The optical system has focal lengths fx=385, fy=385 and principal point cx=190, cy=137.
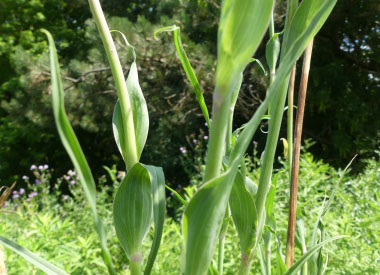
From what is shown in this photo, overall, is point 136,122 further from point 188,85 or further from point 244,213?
point 188,85

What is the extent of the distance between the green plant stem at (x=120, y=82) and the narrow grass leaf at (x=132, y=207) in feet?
0.05

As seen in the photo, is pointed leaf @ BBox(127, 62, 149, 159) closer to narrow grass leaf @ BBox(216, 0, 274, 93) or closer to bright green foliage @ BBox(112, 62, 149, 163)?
bright green foliage @ BBox(112, 62, 149, 163)

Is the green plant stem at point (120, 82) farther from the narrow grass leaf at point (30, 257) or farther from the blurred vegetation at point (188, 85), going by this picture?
the blurred vegetation at point (188, 85)

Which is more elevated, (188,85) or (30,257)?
(30,257)

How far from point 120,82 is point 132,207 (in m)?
0.10

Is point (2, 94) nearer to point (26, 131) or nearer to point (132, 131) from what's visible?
point (26, 131)

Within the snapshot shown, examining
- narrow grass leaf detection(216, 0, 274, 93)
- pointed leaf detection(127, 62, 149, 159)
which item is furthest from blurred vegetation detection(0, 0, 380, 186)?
narrow grass leaf detection(216, 0, 274, 93)

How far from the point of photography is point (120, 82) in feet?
1.00

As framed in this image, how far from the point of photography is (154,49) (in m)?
4.62

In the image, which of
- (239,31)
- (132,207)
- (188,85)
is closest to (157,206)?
(132,207)

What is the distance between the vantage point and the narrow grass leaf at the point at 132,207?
0.30 m

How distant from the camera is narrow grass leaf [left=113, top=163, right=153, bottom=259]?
30 centimetres

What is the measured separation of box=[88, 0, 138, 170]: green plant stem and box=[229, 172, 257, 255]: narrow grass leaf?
89mm

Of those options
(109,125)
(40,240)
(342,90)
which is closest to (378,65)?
(342,90)
